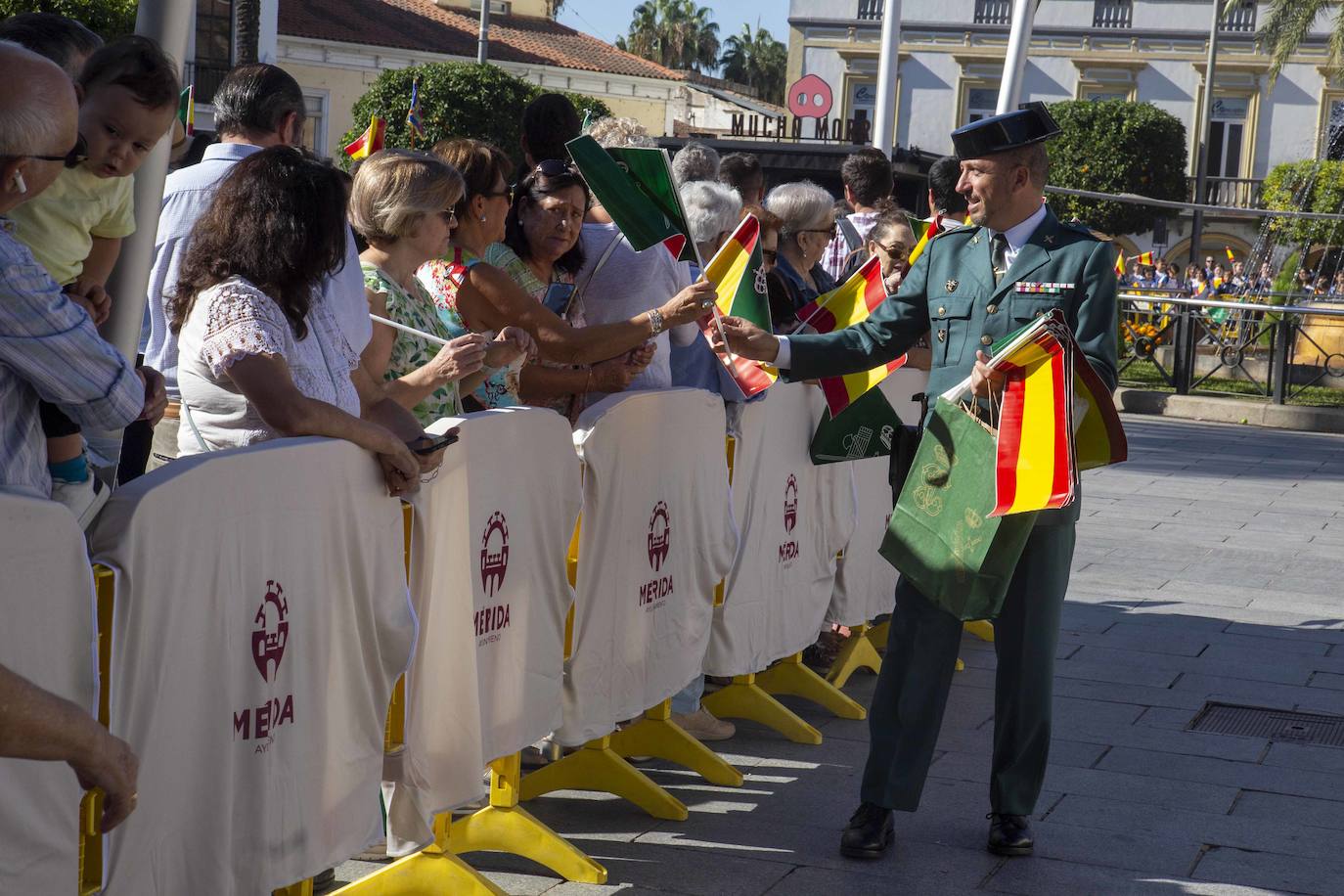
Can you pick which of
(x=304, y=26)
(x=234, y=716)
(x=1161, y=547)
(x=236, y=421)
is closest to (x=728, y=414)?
(x=236, y=421)

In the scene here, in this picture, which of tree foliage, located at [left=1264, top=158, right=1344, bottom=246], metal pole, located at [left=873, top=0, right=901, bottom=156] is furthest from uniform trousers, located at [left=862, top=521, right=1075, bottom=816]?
tree foliage, located at [left=1264, top=158, right=1344, bottom=246]

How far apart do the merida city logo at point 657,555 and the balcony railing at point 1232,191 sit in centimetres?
4645

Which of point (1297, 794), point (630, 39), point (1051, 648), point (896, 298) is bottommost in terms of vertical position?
point (1297, 794)

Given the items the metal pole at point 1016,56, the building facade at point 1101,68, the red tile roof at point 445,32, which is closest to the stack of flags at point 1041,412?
the metal pole at point 1016,56

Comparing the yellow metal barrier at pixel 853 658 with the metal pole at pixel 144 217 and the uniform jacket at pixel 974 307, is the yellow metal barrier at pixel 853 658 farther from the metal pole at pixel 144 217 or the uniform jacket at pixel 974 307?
the metal pole at pixel 144 217

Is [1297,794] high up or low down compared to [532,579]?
down

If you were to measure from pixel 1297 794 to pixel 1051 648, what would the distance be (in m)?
1.29

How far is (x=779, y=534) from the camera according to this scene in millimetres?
6117

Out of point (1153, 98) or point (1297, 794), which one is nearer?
point (1297, 794)

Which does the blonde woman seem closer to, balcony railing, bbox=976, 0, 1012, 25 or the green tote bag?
the green tote bag

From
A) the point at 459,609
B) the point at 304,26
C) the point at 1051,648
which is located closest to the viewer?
the point at 459,609

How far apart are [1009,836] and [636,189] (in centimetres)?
224

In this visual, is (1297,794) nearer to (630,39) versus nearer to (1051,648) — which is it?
(1051,648)

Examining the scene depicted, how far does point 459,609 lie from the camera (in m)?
4.01
